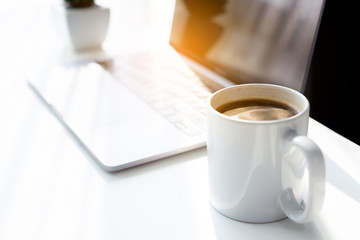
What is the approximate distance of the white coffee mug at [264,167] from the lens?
1.16 ft

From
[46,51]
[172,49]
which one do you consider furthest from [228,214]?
[46,51]

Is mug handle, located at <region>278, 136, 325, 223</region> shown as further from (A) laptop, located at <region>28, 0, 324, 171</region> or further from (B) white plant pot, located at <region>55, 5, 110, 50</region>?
(B) white plant pot, located at <region>55, 5, 110, 50</region>

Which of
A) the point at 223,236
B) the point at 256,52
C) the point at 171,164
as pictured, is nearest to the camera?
the point at 223,236

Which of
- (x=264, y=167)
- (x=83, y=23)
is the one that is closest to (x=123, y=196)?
(x=264, y=167)

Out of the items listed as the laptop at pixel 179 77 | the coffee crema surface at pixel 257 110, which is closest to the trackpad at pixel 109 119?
the laptop at pixel 179 77

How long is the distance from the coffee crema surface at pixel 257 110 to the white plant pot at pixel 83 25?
59 cm

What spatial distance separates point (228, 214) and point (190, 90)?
0.32 meters

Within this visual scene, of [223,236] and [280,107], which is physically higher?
[280,107]

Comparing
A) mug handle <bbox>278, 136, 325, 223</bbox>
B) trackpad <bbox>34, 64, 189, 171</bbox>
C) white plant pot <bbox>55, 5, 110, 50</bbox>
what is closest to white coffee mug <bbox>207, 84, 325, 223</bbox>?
mug handle <bbox>278, 136, 325, 223</bbox>

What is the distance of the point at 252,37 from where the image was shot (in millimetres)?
674

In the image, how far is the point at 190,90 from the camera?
2.27ft

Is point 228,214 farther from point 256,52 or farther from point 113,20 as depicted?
point 113,20

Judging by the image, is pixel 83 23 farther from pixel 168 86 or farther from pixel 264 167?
pixel 264 167

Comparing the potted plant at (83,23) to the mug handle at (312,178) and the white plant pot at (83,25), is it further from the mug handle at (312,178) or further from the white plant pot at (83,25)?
the mug handle at (312,178)
